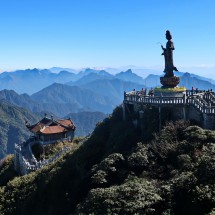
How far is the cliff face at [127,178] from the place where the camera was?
1794 centimetres

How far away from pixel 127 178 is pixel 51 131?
1204 inches

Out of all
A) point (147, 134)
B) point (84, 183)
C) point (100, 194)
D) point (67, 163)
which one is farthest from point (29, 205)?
point (100, 194)

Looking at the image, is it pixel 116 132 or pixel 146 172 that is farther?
pixel 116 132

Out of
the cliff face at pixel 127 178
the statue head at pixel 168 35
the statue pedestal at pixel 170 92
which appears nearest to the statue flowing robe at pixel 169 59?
the statue head at pixel 168 35

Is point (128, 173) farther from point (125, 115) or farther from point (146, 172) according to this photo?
point (125, 115)

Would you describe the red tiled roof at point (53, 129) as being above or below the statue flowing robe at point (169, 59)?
below

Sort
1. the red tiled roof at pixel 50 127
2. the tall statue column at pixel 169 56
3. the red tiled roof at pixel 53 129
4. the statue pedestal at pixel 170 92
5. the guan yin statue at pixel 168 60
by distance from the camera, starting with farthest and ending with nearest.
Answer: the red tiled roof at pixel 50 127
the red tiled roof at pixel 53 129
the tall statue column at pixel 169 56
the guan yin statue at pixel 168 60
the statue pedestal at pixel 170 92

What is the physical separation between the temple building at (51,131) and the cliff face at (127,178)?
44.6ft

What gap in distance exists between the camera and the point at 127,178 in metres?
23.2

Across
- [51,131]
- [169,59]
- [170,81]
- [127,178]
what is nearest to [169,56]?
[169,59]

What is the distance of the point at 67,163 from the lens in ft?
114

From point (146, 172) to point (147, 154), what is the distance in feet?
7.39

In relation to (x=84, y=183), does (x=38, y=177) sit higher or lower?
lower

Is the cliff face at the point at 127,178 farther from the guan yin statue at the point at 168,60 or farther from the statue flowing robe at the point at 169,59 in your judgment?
the statue flowing robe at the point at 169,59
